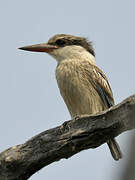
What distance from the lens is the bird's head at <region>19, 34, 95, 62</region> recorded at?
5.45 m

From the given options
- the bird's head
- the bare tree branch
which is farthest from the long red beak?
the bare tree branch

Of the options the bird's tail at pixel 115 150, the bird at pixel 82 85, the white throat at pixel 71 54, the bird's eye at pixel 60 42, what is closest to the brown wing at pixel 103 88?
the bird at pixel 82 85

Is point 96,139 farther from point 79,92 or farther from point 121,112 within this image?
point 79,92

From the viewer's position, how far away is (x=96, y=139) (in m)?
3.14

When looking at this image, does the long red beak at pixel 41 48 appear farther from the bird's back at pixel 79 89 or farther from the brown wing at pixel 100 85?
the brown wing at pixel 100 85

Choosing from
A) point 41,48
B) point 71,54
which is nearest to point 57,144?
point 71,54

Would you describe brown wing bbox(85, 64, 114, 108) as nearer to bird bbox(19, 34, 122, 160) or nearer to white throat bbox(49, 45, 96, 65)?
bird bbox(19, 34, 122, 160)

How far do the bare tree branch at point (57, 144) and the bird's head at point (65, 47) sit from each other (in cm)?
217

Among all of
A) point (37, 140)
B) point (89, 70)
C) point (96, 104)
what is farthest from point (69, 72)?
point (37, 140)

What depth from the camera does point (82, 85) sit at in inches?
189

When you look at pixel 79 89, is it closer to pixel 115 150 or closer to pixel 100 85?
pixel 100 85

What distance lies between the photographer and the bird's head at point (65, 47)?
5.45m

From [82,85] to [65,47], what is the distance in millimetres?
1061

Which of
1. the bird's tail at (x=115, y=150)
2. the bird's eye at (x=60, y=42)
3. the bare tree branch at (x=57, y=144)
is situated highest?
the bird's eye at (x=60, y=42)
